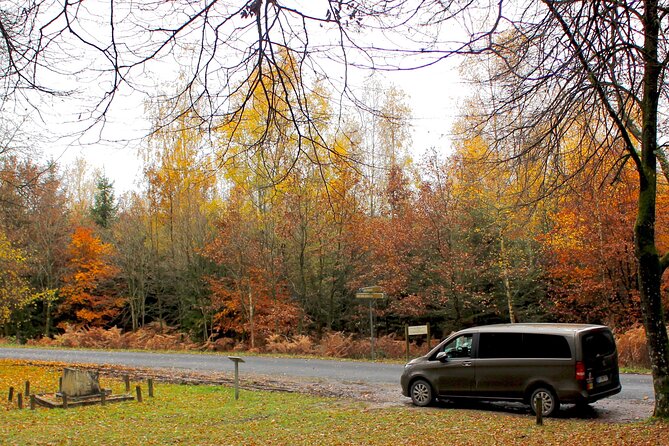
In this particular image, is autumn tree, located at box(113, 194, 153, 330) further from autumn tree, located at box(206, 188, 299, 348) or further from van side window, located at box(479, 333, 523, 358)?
van side window, located at box(479, 333, 523, 358)

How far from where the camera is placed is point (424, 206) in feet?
94.7

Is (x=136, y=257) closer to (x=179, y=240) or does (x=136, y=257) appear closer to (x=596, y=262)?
(x=179, y=240)

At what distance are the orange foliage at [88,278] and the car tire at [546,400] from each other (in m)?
34.9

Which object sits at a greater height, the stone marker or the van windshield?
the van windshield

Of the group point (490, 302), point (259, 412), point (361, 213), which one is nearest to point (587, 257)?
point (490, 302)

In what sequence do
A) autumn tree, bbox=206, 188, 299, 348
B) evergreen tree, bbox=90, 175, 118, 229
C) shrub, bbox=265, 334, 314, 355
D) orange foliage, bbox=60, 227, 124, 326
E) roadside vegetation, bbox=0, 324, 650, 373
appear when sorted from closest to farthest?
roadside vegetation, bbox=0, 324, 650, 373 < shrub, bbox=265, 334, 314, 355 < autumn tree, bbox=206, 188, 299, 348 < orange foliage, bbox=60, 227, 124, 326 < evergreen tree, bbox=90, 175, 118, 229

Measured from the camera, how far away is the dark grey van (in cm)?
1234

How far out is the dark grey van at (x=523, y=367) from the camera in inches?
486

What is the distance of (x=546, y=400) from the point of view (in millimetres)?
12602

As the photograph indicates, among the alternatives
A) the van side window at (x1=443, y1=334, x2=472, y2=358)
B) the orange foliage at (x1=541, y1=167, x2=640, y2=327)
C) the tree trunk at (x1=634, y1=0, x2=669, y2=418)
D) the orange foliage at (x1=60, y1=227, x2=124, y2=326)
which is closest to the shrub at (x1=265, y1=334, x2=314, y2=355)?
the orange foliage at (x1=541, y1=167, x2=640, y2=327)

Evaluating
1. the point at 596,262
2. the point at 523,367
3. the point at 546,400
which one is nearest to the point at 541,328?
the point at 523,367

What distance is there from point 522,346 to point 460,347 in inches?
61.5

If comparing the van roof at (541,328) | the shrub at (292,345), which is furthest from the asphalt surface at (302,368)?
the shrub at (292,345)

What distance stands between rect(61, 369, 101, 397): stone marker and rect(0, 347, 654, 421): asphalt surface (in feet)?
20.3
